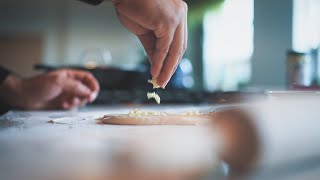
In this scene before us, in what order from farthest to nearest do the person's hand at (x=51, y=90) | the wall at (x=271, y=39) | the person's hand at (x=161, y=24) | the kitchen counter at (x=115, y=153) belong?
the wall at (x=271, y=39) < the person's hand at (x=51, y=90) < the person's hand at (x=161, y=24) < the kitchen counter at (x=115, y=153)

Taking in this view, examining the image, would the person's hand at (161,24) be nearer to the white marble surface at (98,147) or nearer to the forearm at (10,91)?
the white marble surface at (98,147)

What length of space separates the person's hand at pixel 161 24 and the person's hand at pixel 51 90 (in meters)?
0.50

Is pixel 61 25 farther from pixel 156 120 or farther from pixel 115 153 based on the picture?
pixel 115 153

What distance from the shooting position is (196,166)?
0.28 metres

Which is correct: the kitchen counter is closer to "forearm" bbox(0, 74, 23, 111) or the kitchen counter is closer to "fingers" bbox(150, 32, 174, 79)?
"fingers" bbox(150, 32, 174, 79)

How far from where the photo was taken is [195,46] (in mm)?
2301

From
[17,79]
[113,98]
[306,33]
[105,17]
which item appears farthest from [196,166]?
[105,17]

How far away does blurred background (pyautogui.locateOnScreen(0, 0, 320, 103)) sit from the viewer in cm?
135

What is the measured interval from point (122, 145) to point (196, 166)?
0.39 ft

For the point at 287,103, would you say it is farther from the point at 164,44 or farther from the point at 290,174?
the point at 164,44

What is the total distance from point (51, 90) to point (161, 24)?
57 centimetres

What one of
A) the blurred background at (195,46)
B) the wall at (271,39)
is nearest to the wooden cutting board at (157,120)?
the blurred background at (195,46)

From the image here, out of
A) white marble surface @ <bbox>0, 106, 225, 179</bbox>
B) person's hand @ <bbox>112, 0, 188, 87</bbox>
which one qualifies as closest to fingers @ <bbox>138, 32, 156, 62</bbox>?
person's hand @ <bbox>112, 0, 188, 87</bbox>

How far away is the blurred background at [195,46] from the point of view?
1.35m
